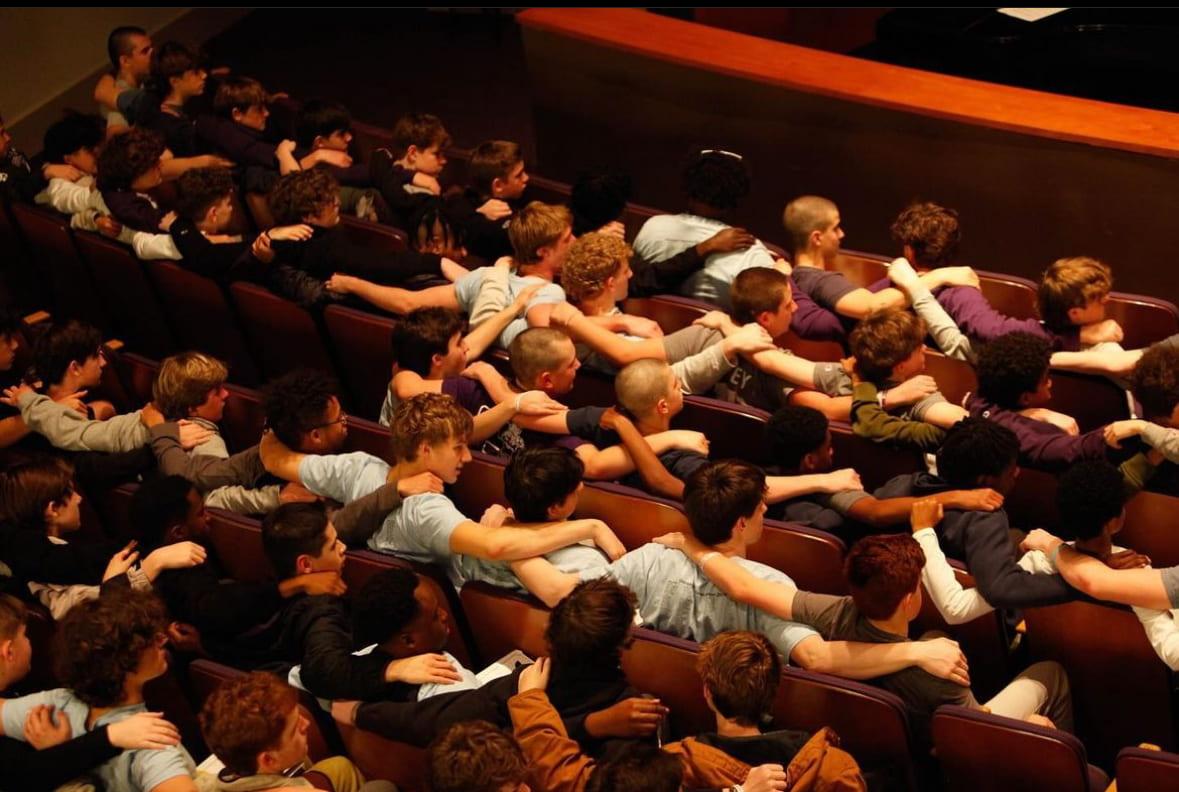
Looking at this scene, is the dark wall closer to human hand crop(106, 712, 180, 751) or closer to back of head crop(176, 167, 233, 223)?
back of head crop(176, 167, 233, 223)

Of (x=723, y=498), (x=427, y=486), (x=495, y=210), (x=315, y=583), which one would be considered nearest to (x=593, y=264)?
(x=495, y=210)

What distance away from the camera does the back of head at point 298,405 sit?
283cm

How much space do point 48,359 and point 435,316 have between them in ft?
3.26

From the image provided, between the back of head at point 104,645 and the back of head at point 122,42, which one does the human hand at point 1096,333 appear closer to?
the back of head at point 104,645

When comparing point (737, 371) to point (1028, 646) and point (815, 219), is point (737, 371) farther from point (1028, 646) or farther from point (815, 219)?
point (1028, 646)

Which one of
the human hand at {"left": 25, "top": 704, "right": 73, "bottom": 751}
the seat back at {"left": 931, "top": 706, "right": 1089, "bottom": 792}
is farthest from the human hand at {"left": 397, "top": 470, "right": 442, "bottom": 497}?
the seat back at {"left": 931, "top": 706, "right": 1089, "bottom": 792}

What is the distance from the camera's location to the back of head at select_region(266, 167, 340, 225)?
3.52m

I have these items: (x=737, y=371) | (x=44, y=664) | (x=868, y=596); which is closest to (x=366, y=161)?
(x=737, y=371)

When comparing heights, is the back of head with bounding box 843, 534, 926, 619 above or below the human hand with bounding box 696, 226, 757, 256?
below

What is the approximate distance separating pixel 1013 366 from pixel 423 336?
1.29m

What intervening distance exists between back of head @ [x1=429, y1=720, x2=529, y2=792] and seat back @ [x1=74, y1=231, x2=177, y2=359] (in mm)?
2181

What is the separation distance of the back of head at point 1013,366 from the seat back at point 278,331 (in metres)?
1.68

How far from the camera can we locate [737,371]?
3109 mm

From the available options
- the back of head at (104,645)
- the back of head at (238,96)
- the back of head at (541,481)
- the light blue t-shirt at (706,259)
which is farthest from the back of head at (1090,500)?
the back of head at (238,96)
